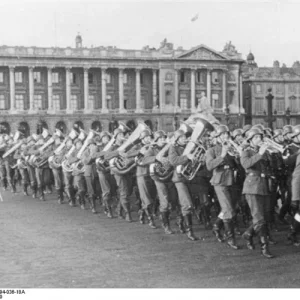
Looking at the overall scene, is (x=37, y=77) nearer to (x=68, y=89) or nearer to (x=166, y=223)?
(x=68, y=89)

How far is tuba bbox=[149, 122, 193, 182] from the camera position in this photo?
12.8 m

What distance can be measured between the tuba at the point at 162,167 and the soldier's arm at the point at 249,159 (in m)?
2.45

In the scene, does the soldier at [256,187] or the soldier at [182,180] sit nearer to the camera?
the soldier at [256,187]

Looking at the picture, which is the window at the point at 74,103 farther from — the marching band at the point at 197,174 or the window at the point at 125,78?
the marching band at the point at 197,174

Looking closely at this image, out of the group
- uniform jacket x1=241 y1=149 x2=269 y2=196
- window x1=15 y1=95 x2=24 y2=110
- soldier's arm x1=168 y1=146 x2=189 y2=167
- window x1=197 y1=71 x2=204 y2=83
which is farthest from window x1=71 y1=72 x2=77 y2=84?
uniform jacket x1=241 y1=149 x2=269 y2=196

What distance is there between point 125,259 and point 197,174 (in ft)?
11.4

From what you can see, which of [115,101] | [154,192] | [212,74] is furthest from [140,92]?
[154,192]

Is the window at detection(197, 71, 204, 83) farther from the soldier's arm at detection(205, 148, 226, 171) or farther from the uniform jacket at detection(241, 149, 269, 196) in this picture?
the uniform jacket at detection(241, 149, 269, 196)

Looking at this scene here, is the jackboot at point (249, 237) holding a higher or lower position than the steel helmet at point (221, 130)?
lower

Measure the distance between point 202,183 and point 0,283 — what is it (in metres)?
5.67

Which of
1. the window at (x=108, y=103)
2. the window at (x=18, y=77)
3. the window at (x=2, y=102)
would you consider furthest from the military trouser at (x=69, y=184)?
the window at (x=108, y=103)

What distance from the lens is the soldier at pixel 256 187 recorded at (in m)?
10.1

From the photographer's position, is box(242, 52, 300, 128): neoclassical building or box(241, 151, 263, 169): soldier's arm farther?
box(242, 52, 300, 128): neoclassical building

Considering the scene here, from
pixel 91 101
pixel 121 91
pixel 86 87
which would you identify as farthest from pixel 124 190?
pixel 121 91
